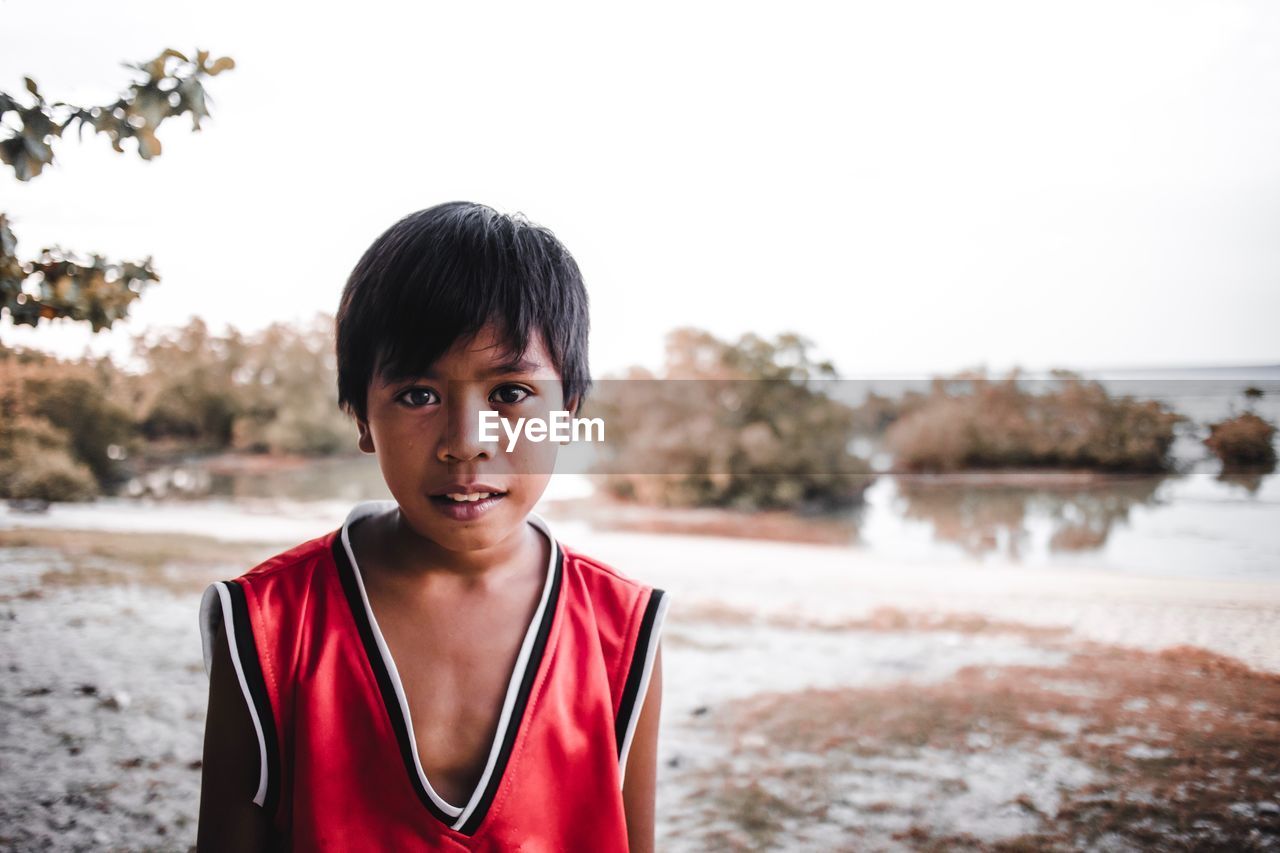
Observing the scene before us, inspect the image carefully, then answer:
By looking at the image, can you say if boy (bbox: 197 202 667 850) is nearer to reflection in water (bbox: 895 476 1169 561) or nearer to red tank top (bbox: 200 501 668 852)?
red tank top (bbox: 200 501 668 852)

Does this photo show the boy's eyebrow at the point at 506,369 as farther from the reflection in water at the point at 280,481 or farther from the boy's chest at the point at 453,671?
the reflection in water at the point at 280,481

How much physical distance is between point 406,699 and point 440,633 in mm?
57

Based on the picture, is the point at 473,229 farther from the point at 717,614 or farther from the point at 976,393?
the point at 976,393

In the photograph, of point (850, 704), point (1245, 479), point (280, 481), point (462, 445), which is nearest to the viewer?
point (462, 445)

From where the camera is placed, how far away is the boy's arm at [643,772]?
724 mm

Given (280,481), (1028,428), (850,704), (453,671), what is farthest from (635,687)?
(280,481)

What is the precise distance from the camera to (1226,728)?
213 cm

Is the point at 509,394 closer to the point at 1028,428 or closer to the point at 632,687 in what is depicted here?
the point at 632,687

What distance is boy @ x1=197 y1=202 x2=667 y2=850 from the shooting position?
626 mm

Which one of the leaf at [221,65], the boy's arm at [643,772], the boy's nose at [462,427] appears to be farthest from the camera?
A: the leaf at [221,65]

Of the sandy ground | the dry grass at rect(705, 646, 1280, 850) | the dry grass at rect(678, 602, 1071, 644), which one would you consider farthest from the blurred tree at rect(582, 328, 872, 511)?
the dry grass at rect(705, 646, 1280, 850)

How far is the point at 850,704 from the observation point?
7.47ft

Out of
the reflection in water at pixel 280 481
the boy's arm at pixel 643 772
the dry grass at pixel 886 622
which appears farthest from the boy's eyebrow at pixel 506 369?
the reflection in water at pixel 280 481

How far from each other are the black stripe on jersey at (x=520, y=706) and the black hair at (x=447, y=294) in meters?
0.18
